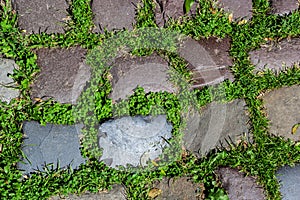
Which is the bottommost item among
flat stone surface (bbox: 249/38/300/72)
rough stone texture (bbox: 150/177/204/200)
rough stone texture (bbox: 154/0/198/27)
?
rough stone texture (bbox: 150/177/204/200)

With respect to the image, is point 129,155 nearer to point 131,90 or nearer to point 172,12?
point 131,90

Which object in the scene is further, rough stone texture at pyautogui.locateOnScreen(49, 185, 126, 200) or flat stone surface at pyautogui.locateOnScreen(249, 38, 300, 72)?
flat stone surface at pyautogui.locateOnScreen(249, 38, 300, 72)

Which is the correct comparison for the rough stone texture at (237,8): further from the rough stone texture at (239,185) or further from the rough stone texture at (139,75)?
the rough stone texture at (239,185)

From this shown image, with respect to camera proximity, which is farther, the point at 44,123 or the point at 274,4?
the point at 274,4

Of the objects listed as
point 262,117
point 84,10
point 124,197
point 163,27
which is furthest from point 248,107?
point 84,10

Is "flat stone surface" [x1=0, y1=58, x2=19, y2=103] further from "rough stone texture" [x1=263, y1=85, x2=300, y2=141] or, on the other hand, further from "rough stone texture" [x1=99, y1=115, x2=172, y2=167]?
"rough stone texture" [x1=263, y1=85, x2=300, y2=141]

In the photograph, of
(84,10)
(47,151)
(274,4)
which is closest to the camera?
(47,151)

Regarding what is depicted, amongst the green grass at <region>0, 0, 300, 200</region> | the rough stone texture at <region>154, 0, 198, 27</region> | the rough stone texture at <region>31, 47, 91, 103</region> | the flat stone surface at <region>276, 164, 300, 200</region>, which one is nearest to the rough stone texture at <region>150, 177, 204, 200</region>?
the green grass at <region>0, 0, 300, 200</region>
